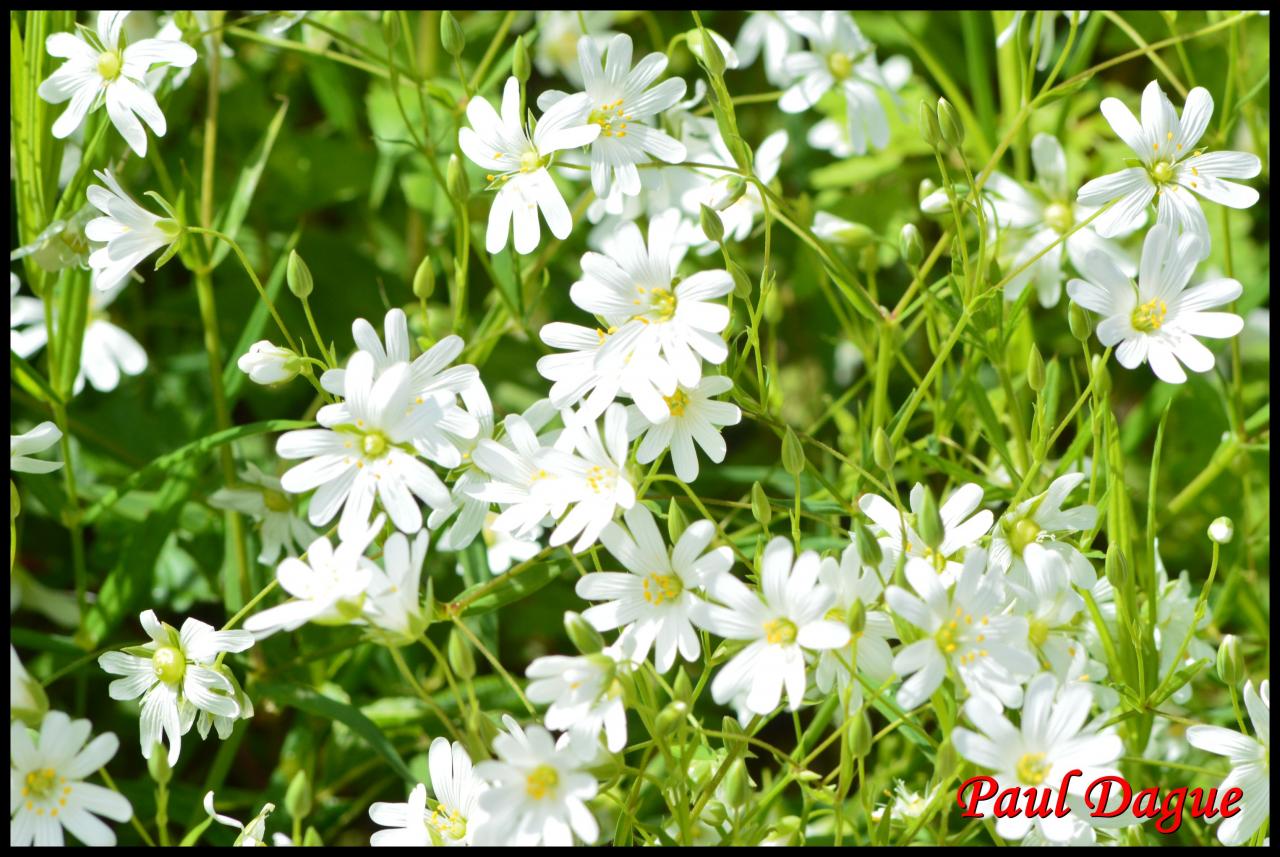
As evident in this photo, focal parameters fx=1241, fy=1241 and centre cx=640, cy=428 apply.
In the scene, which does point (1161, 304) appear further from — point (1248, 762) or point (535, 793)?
point (535, 793)

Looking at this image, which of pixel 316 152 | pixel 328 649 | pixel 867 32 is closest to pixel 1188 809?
pixel 328 649

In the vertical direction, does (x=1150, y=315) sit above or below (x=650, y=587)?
above

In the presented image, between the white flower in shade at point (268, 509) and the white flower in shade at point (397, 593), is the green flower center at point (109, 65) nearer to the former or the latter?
the white flower in shade at point (268, 509)

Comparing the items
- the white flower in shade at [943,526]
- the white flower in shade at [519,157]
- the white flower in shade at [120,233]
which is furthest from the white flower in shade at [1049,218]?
the white flower in shade at [120,233]

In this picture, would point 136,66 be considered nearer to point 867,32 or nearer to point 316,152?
point 316,152

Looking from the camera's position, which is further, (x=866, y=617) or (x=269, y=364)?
(x=269, y=364)

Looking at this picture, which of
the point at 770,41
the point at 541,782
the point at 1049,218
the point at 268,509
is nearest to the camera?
the point at 541,782

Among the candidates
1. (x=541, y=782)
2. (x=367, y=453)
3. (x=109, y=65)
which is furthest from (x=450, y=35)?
(x=541, y=782)
